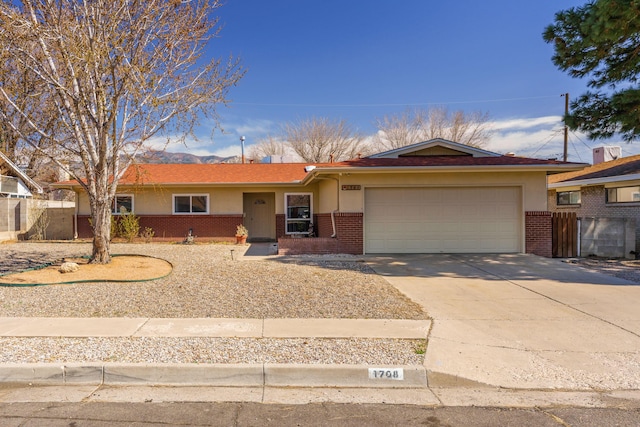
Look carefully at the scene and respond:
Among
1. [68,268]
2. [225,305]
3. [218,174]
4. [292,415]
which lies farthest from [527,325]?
[218,174]

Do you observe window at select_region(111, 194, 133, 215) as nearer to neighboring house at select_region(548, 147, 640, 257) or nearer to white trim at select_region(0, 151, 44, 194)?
white trim at select_region(0, 151, 44, 194)

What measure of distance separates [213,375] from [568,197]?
21619 mm

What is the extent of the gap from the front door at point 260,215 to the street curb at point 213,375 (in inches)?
611

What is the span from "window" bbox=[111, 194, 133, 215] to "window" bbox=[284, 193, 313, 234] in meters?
6.77

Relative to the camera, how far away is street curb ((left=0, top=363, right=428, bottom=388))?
4.74 meters

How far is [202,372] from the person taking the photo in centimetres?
478

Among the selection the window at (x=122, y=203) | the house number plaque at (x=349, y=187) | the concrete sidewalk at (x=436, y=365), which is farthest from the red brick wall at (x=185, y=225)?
the concrete sidewalk at (x=436, y=365)

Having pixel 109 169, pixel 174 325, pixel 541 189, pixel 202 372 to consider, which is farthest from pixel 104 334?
pixel 541 189

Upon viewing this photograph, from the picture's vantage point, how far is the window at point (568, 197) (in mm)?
20812

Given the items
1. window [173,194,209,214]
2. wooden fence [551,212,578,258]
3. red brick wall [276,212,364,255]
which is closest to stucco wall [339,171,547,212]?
red brick wall [276,212,364,255]

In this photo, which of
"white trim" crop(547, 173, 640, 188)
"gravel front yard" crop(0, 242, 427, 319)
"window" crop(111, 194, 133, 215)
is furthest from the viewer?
"window" crop(111, 194, 133, 215)

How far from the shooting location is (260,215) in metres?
20.4

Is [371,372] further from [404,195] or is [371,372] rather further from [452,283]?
[404,195]

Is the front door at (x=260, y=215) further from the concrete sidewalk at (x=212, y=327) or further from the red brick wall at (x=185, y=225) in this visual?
the concrete sidewalk at (x=212, y=327)
